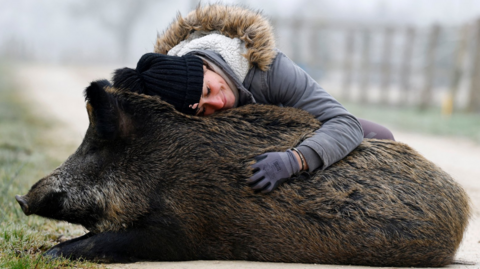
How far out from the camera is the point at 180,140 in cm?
323

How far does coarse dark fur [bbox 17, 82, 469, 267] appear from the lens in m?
3.11

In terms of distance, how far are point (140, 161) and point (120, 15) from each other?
61.0 m

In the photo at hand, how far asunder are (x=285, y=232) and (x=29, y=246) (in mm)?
1657

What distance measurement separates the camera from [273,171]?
3.09 m

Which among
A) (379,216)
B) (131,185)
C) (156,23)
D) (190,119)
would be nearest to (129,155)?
(131,185)

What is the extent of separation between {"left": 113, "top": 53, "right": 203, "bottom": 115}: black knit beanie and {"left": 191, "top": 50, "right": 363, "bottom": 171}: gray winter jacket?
0.21 metres

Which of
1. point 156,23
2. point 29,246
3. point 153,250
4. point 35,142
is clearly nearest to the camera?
point 153,250

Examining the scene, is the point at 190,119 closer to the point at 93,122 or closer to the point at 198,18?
the point at 93,122

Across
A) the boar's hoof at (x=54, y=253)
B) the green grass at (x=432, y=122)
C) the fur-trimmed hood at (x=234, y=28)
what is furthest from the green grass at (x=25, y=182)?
the green grass at (x=432, y=122)

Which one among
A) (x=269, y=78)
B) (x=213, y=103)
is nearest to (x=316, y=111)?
(x=269, y=78)

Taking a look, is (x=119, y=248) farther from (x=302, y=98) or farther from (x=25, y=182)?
(x=25, y=182)

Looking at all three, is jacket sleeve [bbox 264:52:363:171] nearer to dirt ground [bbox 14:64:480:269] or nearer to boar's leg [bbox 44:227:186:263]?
dirt ground [bbox 14:64:480:269]

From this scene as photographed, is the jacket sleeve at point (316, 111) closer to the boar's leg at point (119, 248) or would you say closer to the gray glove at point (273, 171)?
the gray glove at point (273, 171)

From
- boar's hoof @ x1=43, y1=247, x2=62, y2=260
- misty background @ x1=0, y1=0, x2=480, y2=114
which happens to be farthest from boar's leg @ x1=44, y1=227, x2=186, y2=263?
misty background @ x1=0, y1=0, x2=480, y2=114
